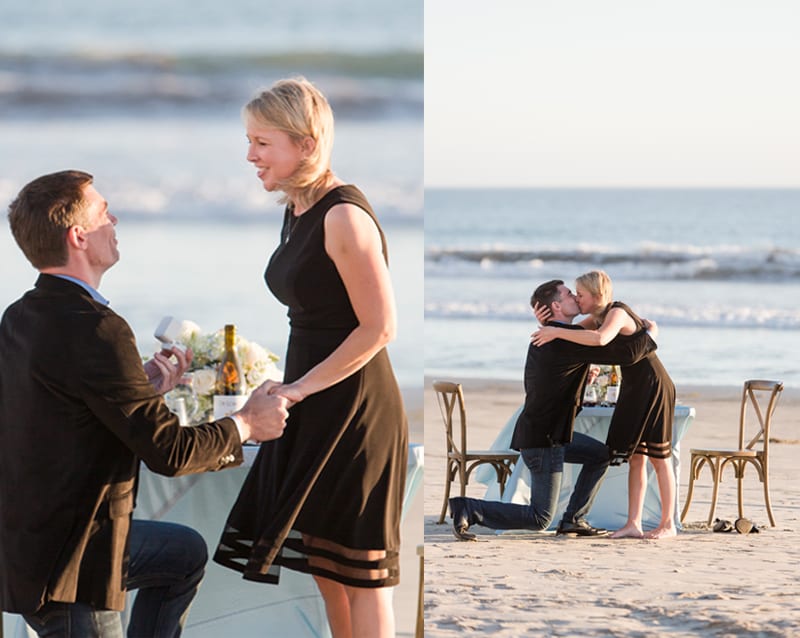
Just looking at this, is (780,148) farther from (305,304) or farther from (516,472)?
(305,304)

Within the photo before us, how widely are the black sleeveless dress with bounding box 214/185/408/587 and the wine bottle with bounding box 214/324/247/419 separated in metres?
0.57

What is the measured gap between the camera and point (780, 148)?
76.1 ft

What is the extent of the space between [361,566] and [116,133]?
1325 cm

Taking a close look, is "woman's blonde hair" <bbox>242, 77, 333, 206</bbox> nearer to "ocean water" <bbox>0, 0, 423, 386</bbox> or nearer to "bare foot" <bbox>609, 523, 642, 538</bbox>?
"bare foot" <bbox>609, 523, 642, 538</bbox>

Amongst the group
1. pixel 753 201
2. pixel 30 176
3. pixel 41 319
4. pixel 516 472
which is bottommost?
pixel 516 472

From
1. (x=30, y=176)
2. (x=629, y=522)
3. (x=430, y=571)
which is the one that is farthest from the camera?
(x=30, y=176)

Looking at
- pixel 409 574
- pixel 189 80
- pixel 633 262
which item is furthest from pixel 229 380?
pixel 633 262

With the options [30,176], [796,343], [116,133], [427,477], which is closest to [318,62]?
[116,133]

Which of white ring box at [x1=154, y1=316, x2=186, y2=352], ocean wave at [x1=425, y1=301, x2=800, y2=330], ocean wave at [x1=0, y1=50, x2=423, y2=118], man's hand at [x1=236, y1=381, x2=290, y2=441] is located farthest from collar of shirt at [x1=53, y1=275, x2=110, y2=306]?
ocean wave at [x1=0, y1=50, x2=423, y2=118]

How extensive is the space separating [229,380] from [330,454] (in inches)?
27.7

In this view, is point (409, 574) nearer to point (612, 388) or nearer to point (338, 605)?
point (612, 388)

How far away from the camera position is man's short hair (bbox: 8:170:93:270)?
189 cm

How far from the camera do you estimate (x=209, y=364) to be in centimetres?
279

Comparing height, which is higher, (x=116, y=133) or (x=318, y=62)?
(x=318, y=62)
